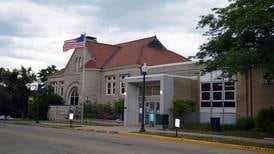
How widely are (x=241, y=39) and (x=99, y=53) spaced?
128ft

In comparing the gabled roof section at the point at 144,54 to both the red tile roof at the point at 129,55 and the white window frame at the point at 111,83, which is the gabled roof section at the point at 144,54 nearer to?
the red tile roof at the point at 129,55

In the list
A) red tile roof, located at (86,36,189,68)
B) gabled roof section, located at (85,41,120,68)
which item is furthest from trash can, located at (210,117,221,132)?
gabled roof section, located at (85,41,120,68)

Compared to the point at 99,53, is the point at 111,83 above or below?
below

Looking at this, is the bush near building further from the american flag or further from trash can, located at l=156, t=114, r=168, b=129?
trash can, located at l=156, t=114, r=168, b=129

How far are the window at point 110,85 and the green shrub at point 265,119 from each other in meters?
27.9

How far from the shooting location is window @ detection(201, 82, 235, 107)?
34281mm

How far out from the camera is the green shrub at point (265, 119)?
2766 centimetres

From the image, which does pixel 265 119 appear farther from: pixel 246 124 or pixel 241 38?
pixel 241 38

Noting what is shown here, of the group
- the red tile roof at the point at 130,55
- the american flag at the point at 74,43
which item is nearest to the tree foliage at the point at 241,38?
the american flag at the point at 74,43

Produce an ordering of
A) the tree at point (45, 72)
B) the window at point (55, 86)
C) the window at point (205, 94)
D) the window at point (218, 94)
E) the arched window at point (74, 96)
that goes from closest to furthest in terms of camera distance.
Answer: the window at point (218, 94) < the window at point (205, 94) < the arched window at point (74, 96) < the window at point (55, 86) < the tree at point (45, 72)

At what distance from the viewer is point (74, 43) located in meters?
43.8

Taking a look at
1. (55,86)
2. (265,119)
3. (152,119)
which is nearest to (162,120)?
(152,119)

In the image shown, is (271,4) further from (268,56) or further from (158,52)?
(158,52)

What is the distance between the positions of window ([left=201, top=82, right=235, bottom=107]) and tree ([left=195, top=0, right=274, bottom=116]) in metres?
10.4
